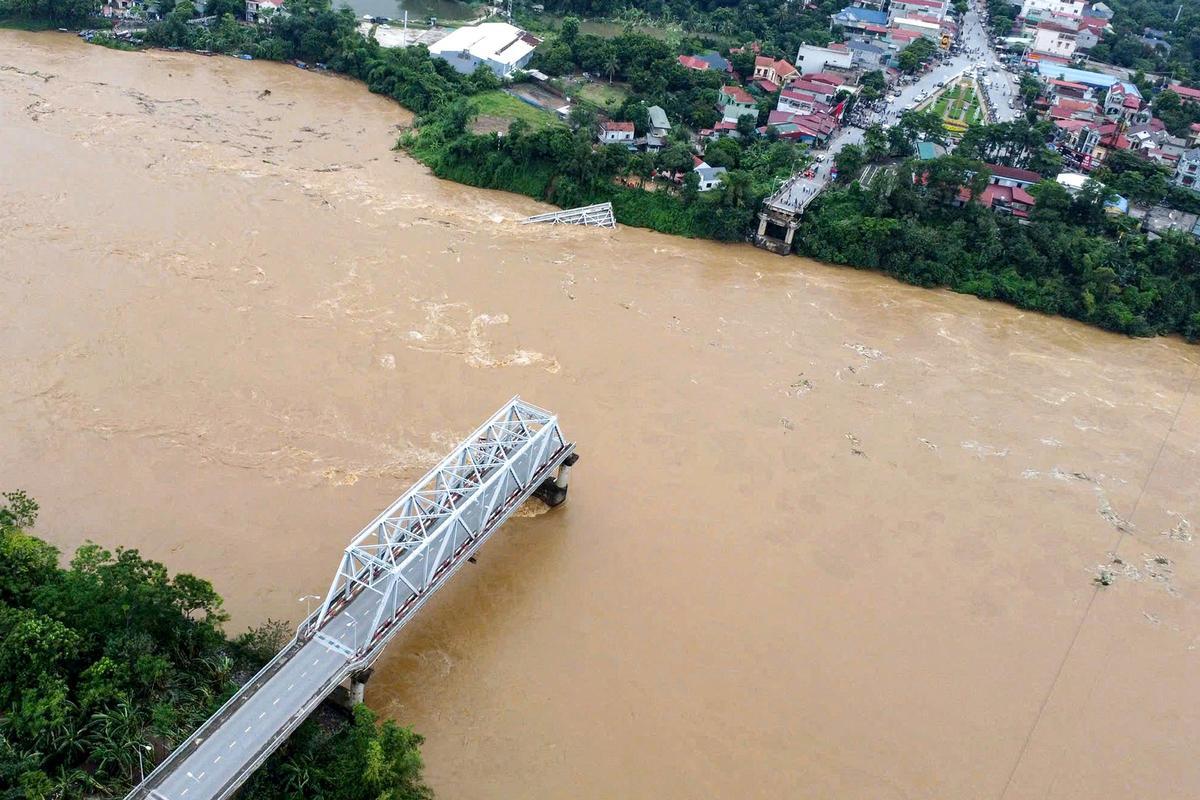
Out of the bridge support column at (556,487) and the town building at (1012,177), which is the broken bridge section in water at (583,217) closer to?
the bridge support column at (556,487)

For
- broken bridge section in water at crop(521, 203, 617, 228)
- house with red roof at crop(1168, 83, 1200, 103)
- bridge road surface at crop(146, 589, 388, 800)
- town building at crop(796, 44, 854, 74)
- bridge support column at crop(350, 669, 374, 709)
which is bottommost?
bridge support column at crop(350, 669, 374, 709)

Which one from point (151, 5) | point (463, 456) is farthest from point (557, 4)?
point (463, 456)

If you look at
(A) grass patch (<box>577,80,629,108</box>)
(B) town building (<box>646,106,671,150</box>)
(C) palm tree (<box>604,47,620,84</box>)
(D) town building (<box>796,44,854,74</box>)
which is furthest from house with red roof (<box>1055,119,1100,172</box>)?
(C) palm tree (<box>604,47,620,84</box>)

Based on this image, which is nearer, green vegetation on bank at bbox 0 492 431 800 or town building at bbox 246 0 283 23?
green vegetation on bank at bbox 0 492 431 800

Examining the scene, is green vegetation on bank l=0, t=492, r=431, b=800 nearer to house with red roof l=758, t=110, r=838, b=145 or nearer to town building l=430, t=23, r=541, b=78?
house with red roof l=758, t=110, r=838, b=145

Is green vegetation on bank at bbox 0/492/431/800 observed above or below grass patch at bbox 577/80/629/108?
below

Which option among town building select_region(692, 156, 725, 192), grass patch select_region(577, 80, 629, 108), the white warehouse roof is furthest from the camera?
the white warehouse roof

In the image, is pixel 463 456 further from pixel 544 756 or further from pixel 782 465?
pixel 782 465
